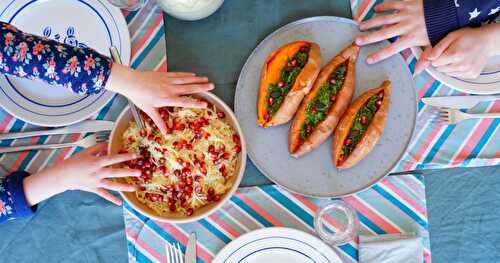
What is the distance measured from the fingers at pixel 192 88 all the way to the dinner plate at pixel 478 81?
0.57 m

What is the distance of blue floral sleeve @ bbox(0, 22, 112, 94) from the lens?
1.19 m

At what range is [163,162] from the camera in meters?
1.27

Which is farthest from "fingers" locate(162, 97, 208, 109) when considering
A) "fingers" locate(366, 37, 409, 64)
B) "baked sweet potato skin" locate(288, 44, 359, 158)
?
"fingers" locate(366, 37, 409, 64)

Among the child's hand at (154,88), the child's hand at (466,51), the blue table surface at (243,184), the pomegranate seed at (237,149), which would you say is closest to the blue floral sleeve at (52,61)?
the child's hand at (154,88)

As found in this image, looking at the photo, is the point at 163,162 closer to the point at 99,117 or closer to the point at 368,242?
the point at 99,117

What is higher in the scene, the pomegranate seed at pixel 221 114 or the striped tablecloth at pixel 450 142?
the pomegranate seed at pixel 221 114

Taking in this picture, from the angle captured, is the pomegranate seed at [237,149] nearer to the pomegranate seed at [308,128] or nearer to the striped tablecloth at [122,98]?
the pomegranate seed at [308,128]

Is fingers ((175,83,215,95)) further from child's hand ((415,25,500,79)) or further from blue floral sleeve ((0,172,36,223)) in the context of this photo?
child's hand ((415,25,500,79))

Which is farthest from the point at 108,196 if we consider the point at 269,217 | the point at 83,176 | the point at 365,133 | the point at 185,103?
the point at 365,133

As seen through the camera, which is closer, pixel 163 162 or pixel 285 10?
pixel 163 162

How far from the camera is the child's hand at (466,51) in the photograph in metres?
1.28

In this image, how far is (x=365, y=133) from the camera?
1.28 metres

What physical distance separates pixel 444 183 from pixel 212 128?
0.62m

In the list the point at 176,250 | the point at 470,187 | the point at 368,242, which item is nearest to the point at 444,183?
the point at 470,187
